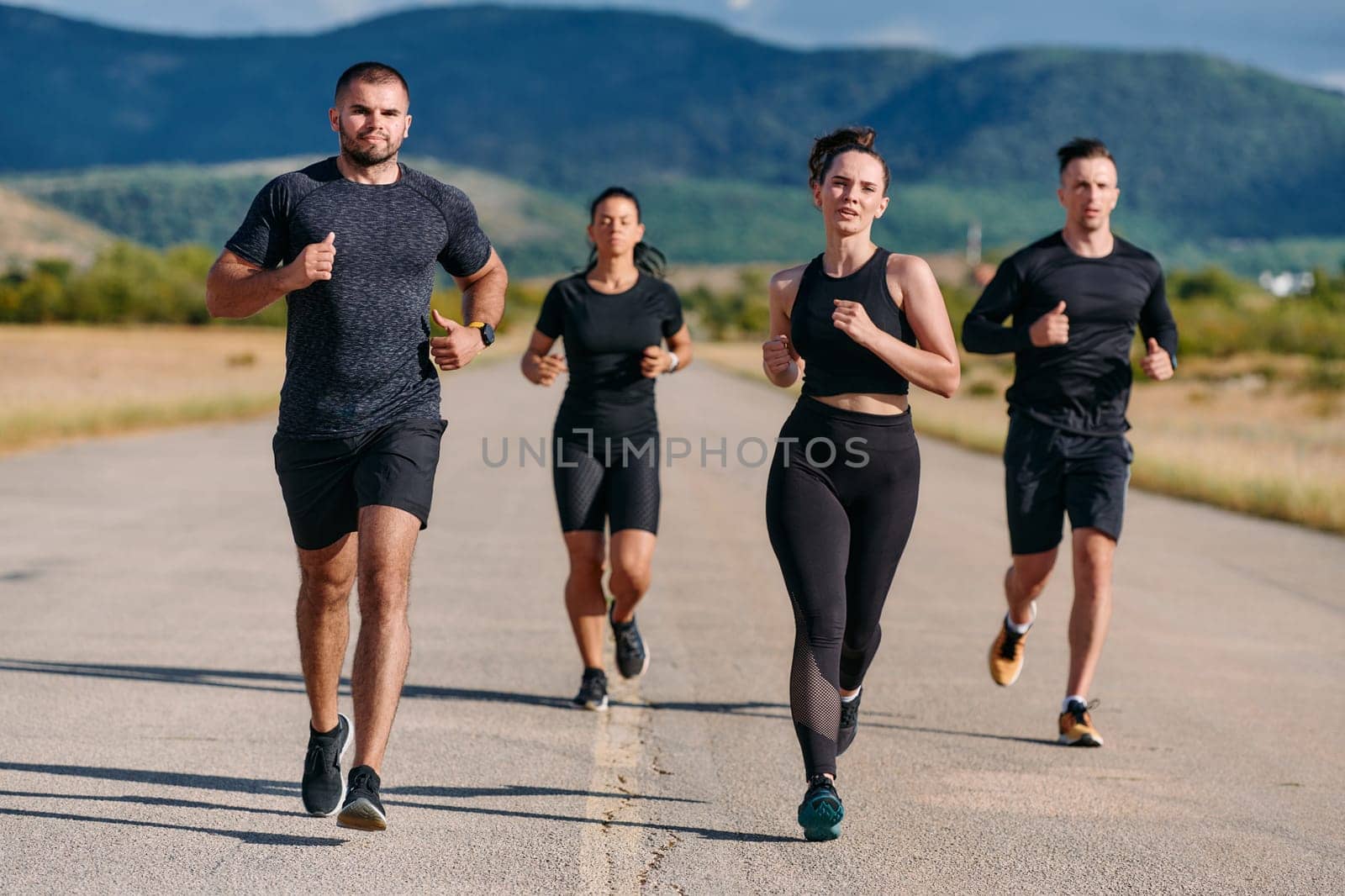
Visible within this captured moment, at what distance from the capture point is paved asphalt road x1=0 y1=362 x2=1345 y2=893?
505cm

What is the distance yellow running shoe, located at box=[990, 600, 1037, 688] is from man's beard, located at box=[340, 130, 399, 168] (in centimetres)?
377

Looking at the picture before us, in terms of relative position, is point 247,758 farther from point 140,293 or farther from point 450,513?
point 140,293

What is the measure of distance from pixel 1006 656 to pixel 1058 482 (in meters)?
0.96

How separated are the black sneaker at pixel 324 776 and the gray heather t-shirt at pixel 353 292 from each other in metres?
0.97

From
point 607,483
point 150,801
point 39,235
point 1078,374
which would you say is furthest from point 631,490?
point 39,235

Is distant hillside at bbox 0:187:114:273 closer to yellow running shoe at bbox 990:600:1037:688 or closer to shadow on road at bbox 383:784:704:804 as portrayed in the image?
yellow running shoe at bbox 990:600:1037:688

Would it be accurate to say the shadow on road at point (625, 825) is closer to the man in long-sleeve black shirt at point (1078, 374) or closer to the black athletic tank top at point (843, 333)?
the black athletic tank top at point (843, 333)

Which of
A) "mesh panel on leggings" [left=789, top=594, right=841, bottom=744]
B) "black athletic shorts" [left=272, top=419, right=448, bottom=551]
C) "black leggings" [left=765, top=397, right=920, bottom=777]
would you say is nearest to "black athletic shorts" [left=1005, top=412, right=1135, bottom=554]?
"black leggings" [left=765, top=397, right=920, bottom=777]

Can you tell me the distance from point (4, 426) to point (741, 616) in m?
16.4

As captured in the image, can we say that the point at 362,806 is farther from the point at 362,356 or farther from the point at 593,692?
the point at 593,692

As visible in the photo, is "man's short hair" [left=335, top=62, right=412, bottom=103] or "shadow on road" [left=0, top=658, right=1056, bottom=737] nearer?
"man's short hair" [left=335, top=62, right=412, bottom=103]

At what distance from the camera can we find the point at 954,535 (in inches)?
583

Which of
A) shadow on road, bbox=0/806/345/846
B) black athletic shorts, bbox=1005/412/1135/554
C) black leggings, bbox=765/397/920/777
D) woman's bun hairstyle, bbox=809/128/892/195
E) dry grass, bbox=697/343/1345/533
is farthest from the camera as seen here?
dry grass, bbox=697/343/1345/533

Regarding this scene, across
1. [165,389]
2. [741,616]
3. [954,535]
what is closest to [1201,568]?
[954,535]
